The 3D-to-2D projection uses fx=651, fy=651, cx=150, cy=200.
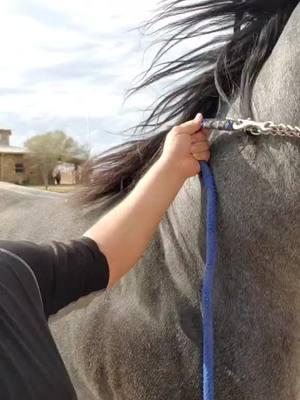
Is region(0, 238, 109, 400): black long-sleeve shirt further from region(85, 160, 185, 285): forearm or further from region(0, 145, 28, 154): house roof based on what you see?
region(0, 145, 28, 154): house roof

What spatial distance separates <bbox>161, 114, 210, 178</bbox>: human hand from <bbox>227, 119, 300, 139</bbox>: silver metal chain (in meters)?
0.12

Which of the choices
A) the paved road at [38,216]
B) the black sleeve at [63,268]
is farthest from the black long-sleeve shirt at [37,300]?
the paved road at [38,216]

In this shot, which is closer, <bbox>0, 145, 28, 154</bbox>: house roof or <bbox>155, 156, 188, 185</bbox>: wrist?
<bbox>155, 156, 188, 185</bbox>: wrist

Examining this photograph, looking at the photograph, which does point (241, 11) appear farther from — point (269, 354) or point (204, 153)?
point (269, 354)

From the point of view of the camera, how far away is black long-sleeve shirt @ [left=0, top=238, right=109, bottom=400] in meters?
1.27

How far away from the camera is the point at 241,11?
194cm

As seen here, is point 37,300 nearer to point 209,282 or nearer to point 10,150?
point 209,282

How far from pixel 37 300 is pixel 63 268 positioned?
0.53 feet

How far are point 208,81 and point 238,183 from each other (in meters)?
0.40

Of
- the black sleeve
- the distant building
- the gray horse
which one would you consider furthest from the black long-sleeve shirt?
the distant building

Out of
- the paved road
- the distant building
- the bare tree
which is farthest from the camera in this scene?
the distant building

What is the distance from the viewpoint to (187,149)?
178 cm

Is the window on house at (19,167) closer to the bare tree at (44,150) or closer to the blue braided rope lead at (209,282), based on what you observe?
the bare tree at (44,150)

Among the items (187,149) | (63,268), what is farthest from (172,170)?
(63,268)
